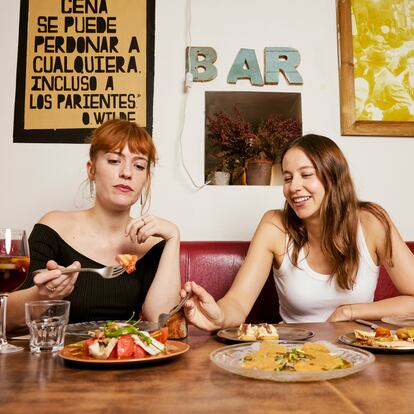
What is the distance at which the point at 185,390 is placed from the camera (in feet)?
2.16

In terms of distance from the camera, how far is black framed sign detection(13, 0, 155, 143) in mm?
2457

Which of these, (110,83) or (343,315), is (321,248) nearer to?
(343,315)

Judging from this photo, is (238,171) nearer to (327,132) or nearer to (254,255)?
(327,132)

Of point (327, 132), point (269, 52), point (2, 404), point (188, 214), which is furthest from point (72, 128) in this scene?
point (2, 404)

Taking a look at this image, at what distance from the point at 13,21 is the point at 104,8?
0.49 metres

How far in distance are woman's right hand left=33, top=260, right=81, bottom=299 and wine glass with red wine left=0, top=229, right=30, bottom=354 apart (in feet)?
0.32

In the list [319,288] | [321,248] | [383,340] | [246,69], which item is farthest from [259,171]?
[383,340]

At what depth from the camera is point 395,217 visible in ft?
8.25

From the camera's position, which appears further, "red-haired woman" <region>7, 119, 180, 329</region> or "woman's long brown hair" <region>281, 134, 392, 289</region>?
"woman's long brown hair" <region>281, 134, 392, 289</region>

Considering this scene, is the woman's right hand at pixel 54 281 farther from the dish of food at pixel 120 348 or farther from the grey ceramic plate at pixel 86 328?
the dish of food at pixel 120 348

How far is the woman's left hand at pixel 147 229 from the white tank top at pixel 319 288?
1.68 ft

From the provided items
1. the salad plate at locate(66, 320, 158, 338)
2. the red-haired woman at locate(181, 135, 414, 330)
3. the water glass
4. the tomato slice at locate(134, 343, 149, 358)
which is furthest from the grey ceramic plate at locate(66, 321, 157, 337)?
the red-haired woman at locate(181, 135, 414, 330)

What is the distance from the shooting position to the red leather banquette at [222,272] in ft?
6.97

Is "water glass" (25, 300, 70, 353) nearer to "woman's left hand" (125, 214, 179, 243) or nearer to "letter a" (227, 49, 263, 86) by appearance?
"woman's left hand" (125, 214, 179, 243)
